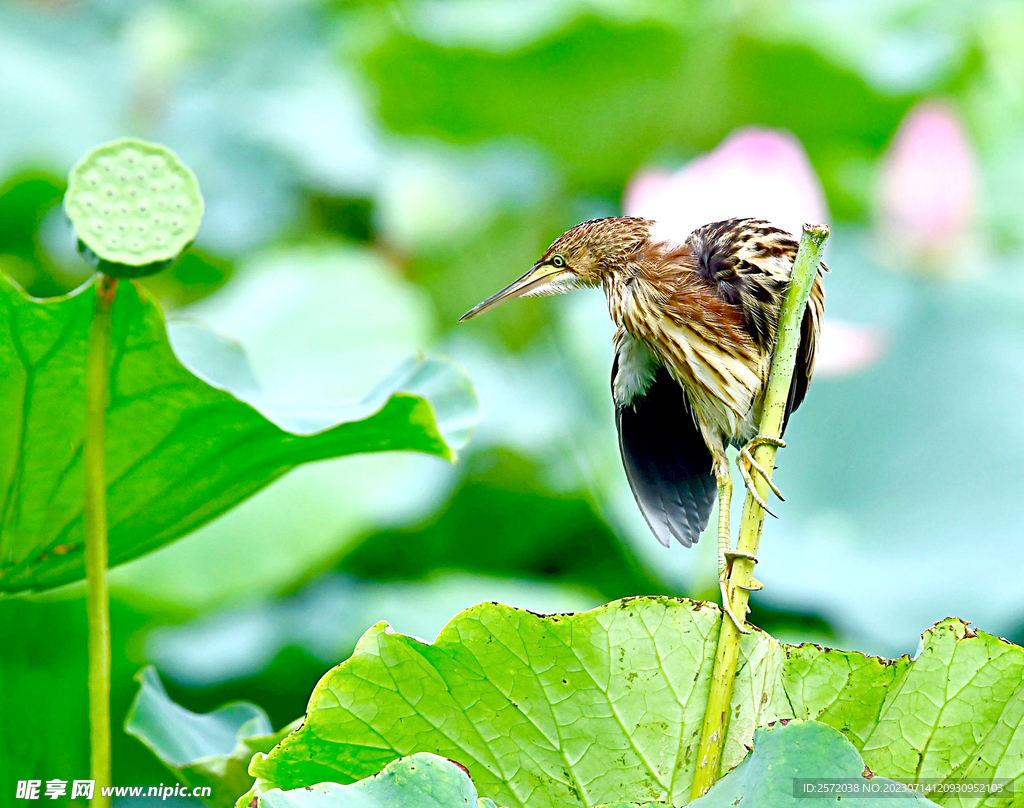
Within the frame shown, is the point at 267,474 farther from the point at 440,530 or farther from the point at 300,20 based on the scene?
the point at 300,20

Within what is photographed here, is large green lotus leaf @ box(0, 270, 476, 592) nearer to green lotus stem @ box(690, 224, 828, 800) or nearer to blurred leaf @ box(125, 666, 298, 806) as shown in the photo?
blurred leaf @ box(125, 666, 298, 806)

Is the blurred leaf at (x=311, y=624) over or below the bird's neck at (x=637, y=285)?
over

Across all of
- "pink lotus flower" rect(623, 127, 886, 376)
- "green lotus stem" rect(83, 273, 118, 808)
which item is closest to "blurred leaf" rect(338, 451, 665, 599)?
"pink lotus flower" rect(623, 127, 886, 376)

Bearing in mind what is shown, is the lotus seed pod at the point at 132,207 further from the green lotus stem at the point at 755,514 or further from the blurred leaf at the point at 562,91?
the blurred leaf at the point at 562,91

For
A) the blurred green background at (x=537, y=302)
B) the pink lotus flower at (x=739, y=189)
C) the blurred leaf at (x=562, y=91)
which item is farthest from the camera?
the blurred leaf at (x=562, y=91)

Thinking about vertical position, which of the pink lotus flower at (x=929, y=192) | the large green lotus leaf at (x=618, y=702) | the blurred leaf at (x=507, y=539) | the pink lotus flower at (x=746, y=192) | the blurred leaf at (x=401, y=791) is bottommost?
the blurred leaf at (x=401, y=791)

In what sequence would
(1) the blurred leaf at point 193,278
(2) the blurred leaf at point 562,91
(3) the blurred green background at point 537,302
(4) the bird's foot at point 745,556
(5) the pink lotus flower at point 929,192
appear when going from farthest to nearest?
1. (1) the blurred leaf at point 193,278
2. (2) the blurred leaf at point 562,91
3. (5) the pink lotus flower at point 929,192
4. (3) the blurred green background at point 537,302
5. (4) the bird's foot at point 745,556

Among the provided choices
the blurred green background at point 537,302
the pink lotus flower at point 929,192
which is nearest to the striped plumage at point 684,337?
the blurred green background at point 537,302

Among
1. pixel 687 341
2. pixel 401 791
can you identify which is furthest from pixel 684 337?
pixel 401 791
